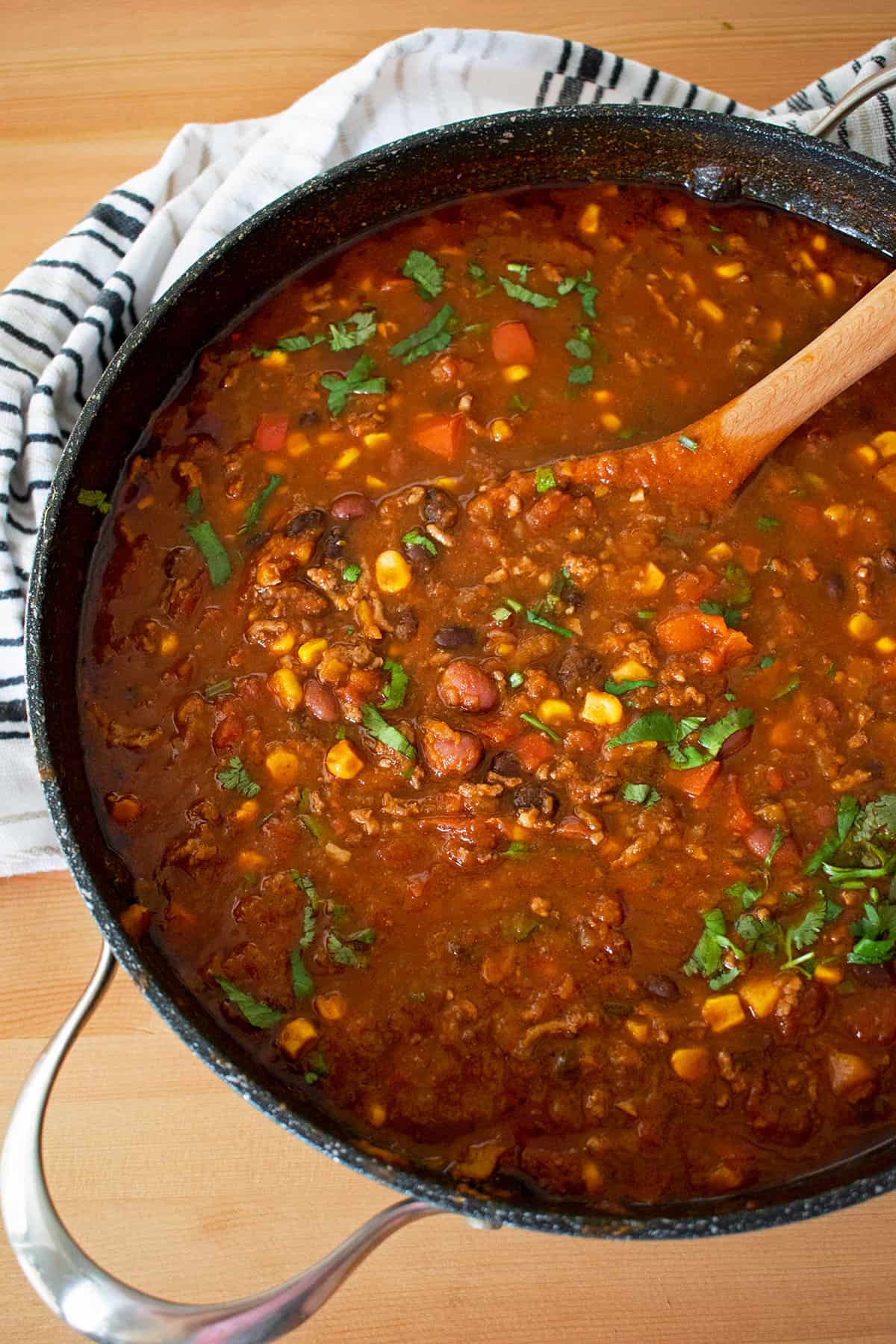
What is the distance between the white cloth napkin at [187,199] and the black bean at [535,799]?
1.31 meters

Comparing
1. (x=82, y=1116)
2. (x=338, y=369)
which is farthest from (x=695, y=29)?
(x=82, y=1116)

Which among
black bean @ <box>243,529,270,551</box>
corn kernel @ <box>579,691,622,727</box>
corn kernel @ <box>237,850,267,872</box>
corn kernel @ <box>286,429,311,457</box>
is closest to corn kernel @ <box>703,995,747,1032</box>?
corn kernel @ <box>579,691,622,727</box>

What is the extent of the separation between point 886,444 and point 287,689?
1.73 meters

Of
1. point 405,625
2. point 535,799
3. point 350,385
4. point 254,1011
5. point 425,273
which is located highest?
point 425,273

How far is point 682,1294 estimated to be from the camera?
10.2 ft

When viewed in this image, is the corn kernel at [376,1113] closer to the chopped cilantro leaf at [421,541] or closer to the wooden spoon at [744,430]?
the chopped cilantro leaf at [421,541]

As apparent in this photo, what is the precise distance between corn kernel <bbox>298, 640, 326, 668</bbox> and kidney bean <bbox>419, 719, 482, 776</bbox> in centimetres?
32

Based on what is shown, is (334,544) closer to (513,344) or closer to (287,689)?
(287,689)

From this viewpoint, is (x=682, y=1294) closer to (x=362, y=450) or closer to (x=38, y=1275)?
(x=38, y=1275)

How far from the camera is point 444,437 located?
311 centimetres

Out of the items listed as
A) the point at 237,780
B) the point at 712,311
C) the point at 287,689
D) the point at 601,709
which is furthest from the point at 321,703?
the point at 712,311

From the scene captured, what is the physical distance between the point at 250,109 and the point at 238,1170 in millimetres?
3309

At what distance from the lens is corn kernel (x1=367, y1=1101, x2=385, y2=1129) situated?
8.82 feet

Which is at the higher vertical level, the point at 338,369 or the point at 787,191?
the point at 787,191
